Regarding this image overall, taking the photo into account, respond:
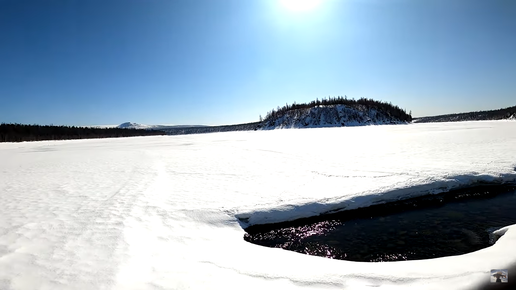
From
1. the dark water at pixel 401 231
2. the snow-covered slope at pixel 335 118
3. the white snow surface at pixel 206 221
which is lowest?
the dark water at pixel 401 231

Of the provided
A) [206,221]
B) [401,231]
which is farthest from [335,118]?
[206,221]

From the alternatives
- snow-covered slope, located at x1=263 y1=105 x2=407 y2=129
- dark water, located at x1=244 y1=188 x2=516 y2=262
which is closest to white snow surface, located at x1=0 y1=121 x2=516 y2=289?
dark water, located at x1=244 y1=188 x2=516 y2=262

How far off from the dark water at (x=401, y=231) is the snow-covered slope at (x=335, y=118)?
56345mm

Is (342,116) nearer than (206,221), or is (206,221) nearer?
(206,221)

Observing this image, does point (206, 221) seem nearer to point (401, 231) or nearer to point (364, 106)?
point (401, 231)

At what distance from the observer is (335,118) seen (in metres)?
65.9

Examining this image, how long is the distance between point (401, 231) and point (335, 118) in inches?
2479

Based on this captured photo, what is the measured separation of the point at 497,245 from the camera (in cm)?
452

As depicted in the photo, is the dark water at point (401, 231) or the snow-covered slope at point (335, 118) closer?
the dark water at point (401, 231)

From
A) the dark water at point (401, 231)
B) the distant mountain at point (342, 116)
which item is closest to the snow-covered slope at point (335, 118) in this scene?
the distant mountain at point (342, 116)

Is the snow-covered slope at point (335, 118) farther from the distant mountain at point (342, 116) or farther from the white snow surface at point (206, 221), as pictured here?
the white snow surface at point (206, 221)

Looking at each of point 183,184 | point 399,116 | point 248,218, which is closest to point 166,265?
point 248,218

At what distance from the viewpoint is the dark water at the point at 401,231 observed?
502 centimetres

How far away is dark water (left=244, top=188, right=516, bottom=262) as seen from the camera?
16.5ft
